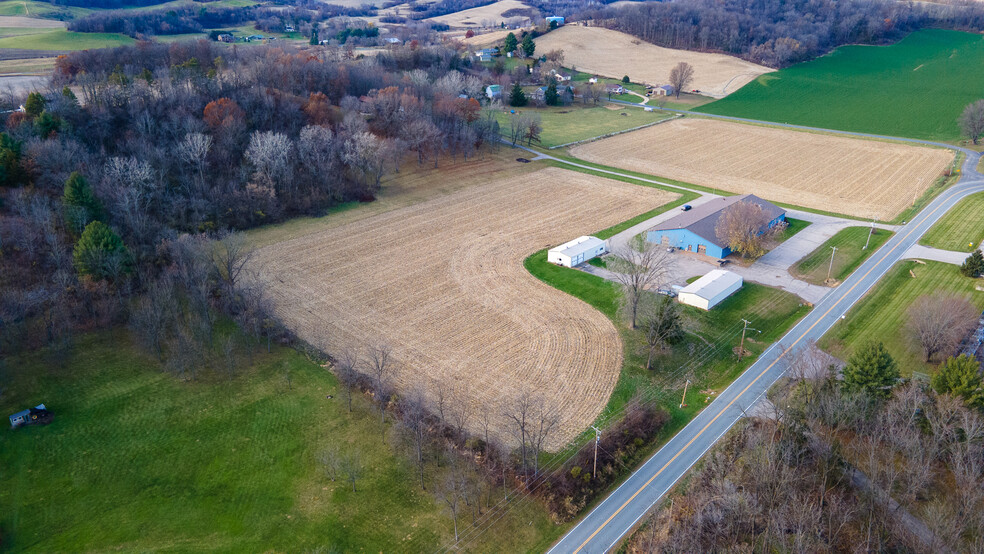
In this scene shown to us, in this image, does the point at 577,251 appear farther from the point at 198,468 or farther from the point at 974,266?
the point at 198,468

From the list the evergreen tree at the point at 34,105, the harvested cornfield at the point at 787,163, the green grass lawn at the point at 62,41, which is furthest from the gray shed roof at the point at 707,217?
the green grass lawn at the point at 62,41

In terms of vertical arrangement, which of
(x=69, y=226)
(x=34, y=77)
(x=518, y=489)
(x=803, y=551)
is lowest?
(x=518, y=489)

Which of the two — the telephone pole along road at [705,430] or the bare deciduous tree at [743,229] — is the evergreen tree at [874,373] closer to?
the telephone pole along road at [705,430]

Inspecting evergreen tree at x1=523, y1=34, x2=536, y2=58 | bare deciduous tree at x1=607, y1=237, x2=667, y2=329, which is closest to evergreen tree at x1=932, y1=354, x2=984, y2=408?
bare deciduous tree at x1=607, y1=237, x2=667, y2=329

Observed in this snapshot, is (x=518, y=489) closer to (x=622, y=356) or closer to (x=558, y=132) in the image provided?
(x=622, y=356)

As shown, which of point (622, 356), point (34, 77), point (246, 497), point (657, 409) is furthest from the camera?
point (34, 77)

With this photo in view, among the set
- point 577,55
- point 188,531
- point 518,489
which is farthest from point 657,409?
point 577,55
